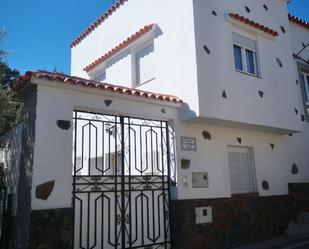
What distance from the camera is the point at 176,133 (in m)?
8.17

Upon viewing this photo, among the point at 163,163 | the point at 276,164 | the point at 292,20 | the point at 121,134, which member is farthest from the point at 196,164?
the point at 292,20

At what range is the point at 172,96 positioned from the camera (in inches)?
332

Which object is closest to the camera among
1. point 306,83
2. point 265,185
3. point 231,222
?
point 231,222

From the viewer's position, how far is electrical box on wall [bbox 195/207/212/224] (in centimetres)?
805

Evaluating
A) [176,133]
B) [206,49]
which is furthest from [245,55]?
[176,133]

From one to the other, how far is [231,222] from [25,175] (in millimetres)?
5489

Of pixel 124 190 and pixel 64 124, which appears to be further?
pixel 124 190

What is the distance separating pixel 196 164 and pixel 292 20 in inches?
312

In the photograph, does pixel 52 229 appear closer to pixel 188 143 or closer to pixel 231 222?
pixel 188 143

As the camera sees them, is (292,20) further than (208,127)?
Yes

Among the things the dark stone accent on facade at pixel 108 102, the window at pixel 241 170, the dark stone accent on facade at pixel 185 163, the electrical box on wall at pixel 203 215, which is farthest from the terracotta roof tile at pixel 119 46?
the electrical box on wall at pixel 203 215

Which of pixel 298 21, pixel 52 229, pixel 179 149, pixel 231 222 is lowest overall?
pixel 231 222

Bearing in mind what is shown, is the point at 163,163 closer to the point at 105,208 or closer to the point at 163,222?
the point at 163,222

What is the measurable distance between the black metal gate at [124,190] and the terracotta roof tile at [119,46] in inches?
125
